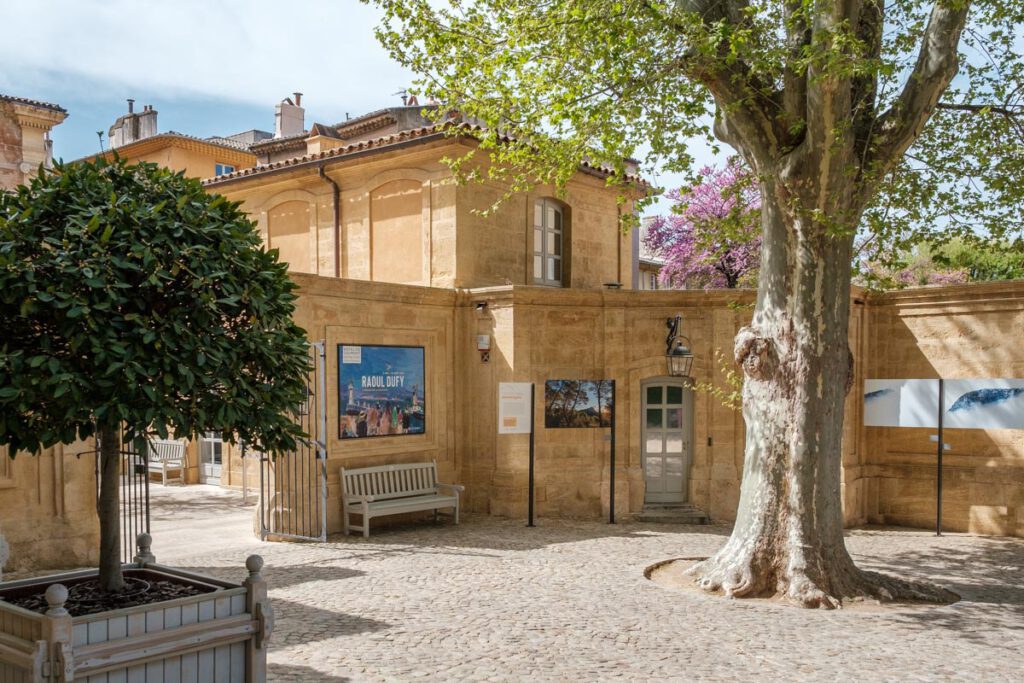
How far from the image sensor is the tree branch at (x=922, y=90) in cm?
948

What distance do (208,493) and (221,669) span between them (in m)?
13.0

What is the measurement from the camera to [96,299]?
4941mm

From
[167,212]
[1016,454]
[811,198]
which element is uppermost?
[811,198]

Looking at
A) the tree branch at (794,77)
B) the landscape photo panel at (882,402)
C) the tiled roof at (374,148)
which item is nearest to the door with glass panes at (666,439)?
the landscape photo panel at (882,402)

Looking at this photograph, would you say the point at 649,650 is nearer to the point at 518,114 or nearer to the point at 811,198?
the point at 811,198

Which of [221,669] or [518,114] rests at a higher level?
[518,114]

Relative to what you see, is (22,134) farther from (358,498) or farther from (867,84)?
(867,84)

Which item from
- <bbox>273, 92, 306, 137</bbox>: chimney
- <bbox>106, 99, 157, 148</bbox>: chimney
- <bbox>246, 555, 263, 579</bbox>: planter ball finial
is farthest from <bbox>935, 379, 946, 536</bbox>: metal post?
<bbox>106, 99, 157, 148</bbox>: chimney

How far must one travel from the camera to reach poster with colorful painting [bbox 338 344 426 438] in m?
13.7

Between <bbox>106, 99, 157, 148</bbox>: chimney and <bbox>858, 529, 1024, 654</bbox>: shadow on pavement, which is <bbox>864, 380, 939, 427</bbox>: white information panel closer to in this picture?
<bbox>858, 529, 1024, 654</bbox>: shadow on pavement

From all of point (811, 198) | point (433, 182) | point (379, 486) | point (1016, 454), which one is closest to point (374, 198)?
point (433, 182)

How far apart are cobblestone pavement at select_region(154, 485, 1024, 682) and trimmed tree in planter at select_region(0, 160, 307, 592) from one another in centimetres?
247

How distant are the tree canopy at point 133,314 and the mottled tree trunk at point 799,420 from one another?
608 centimetres

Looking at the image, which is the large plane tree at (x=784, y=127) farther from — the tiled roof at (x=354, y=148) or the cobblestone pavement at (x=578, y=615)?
the tiled roof at (x=354, y=148)
